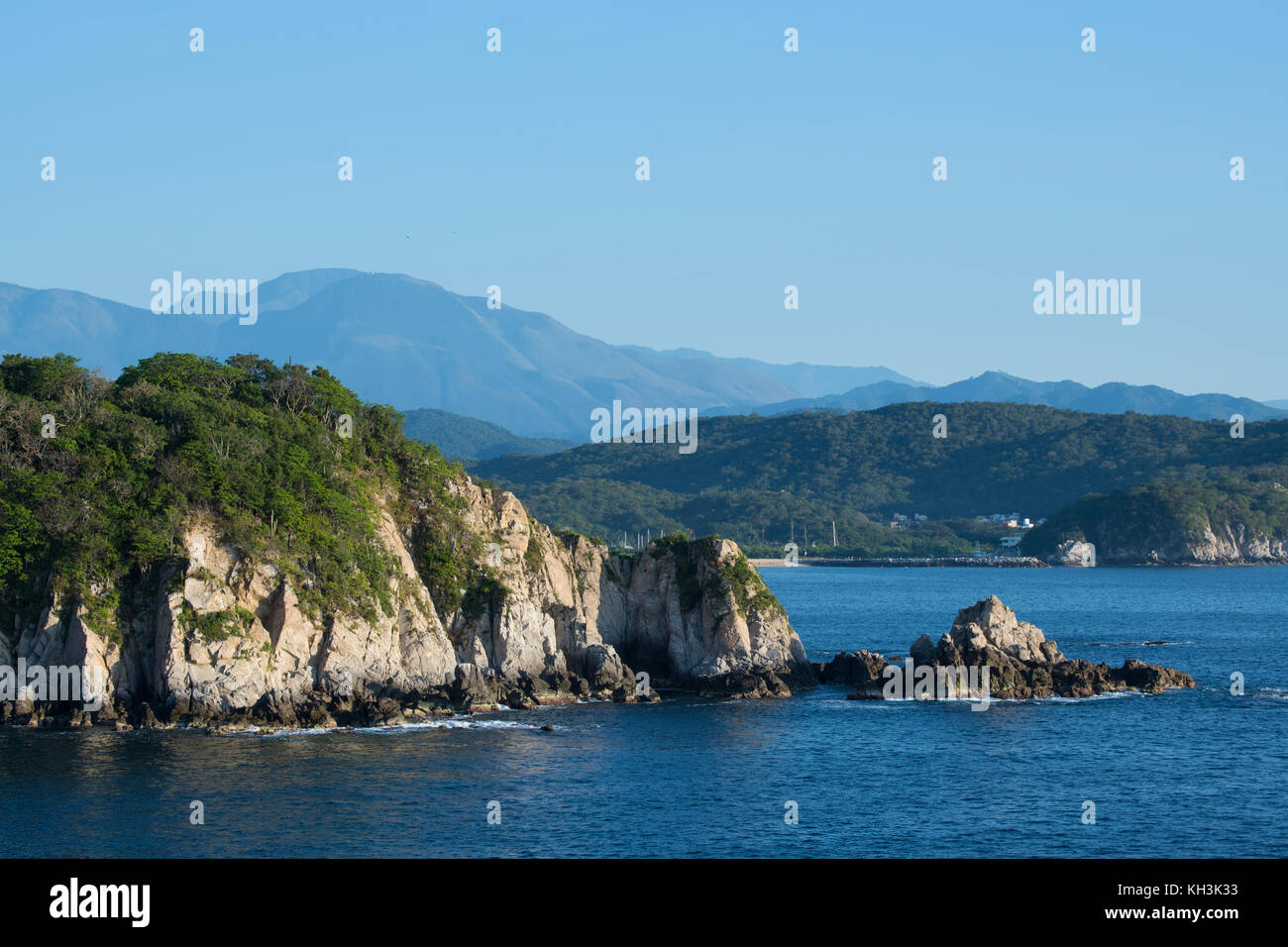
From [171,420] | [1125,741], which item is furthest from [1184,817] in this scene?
[171,420]

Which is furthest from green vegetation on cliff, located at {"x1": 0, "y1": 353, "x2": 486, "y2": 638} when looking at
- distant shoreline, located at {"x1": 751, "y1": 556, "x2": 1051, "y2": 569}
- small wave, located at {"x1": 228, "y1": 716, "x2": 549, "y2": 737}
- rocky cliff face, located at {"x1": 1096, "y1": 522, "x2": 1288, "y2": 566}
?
rocky cliff face, located at {"x1": 1096, "y1": 522, "x2": 1288, "y2": 566}

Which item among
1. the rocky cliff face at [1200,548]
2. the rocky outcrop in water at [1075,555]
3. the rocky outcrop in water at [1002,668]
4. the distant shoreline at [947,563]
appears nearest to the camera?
the rocky outcrop in water at [1002,668]

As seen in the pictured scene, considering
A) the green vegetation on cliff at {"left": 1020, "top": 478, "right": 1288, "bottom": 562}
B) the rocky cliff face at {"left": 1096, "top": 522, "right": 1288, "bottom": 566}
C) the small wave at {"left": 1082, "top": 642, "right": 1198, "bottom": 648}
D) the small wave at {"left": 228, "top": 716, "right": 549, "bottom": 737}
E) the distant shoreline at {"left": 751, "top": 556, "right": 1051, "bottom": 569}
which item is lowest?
the small wave at {"left": 1082, "top": 642, "right": 1198, "bottom": 648}

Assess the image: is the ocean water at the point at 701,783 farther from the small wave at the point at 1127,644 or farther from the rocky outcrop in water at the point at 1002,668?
the small wave at the point at 1127,644

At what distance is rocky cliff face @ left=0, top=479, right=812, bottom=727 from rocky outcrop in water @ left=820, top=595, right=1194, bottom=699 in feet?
11.5

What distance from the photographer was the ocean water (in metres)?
33.8

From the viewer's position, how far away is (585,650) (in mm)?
59000

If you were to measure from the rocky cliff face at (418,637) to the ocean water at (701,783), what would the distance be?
7.61 ft

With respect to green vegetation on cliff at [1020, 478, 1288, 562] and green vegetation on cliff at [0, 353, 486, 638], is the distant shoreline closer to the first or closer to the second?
green vegetation on cliff at [1020, 478, 1288, 562]

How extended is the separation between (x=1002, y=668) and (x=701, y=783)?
23.5 meters

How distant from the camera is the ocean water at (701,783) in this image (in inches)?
1329

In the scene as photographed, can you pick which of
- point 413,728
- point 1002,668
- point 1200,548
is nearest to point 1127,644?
point 1002,668

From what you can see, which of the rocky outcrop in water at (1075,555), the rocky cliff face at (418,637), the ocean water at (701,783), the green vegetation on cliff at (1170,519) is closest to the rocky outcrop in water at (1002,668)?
the ocean water at (701,783)
